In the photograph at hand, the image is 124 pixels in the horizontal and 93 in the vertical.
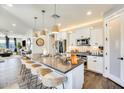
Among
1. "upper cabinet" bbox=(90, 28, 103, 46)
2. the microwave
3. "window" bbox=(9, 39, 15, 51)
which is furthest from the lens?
"window" bbox=(9, 39, 15, 51)

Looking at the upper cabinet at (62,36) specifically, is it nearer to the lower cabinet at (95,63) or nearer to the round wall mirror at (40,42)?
the round wall mirror at (40,42)

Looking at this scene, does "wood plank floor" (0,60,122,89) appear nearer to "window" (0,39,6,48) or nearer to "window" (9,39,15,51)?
"window" (0,39,6,48)

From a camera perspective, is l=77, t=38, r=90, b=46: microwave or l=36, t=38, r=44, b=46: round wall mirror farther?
l=36, t=38, r=44, b=46: round wall mirror

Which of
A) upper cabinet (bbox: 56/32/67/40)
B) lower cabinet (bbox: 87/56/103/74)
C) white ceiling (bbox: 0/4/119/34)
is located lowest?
lower cabinet (bbox: 87/56/103/74)

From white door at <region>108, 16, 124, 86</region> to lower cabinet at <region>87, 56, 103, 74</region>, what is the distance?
64 cm

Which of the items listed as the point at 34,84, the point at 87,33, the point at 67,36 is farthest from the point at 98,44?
the point at 34,84

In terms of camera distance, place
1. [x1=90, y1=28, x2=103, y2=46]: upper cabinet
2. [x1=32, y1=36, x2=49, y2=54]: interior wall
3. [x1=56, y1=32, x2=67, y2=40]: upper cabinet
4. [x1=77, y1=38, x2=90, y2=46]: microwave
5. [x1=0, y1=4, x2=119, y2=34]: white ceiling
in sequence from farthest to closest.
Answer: [x1=32, y1=36, x2=49, y2=54]: interior wall, [x1=56, y1=32, x2=67, y2=40]: upper cabinet, [x1=77, y1=38, x2=90, y2=46]: microwave, [x1=90, y1=28, x2=103, y2=46]: upper cabinet, [x1=0, y1=4, x2=119, y2=34]: white ceiling

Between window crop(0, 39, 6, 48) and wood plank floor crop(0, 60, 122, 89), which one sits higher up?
window crop(0, 39, 6, 48)

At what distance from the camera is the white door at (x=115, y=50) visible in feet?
11.4

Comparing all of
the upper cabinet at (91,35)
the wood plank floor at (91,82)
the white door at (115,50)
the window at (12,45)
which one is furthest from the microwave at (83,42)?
the window at (12,45)

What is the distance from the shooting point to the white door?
137 inches

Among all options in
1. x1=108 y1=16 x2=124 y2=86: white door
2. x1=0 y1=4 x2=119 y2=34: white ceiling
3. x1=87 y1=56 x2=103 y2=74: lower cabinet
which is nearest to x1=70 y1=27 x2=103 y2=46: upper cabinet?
x1=0 y1=4 x2=119 y2=34: white ceiling

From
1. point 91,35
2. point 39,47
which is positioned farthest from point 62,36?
point 91,35

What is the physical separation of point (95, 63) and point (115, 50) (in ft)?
4.33
